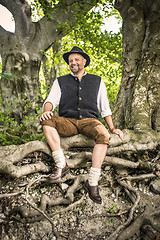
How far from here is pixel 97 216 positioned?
2.48 metres

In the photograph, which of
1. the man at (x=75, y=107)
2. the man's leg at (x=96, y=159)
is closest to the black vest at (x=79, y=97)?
the man at (x=75, y=107)

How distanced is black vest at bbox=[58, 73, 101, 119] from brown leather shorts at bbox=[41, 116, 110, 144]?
4.8 inches

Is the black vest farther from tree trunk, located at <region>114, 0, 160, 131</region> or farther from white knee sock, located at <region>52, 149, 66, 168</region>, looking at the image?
tree trunk, located at <region>114, 0, 160, 131</region>

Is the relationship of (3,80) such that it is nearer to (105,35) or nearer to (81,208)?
(105,35)

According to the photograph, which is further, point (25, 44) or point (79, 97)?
point (25, 44)

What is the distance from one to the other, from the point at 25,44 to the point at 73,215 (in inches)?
250

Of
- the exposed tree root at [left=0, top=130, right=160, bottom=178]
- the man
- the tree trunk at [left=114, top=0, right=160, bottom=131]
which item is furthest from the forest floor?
the tree trunk at [left=114, top=0, right=160, bottom=131]

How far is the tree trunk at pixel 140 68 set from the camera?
3.91m

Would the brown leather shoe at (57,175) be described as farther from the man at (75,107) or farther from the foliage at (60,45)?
the foliage at (60,45)

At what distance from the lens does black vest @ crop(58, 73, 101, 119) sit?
300 cm

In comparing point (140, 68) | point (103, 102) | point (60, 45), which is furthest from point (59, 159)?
point (60, 45)

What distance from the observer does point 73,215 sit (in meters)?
2.50

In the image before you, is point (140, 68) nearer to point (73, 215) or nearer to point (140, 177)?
point (140, 177)

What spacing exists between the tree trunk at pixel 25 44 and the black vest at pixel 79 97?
370 cm
